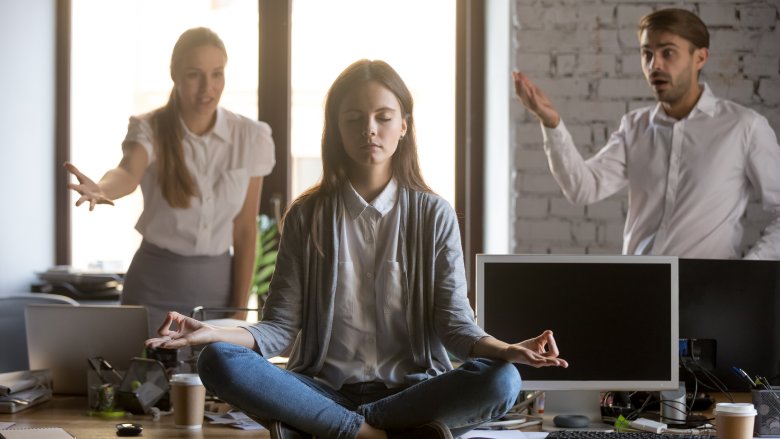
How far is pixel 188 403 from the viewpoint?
6.63 ft

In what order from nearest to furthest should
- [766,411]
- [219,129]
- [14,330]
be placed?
[766,411]
[14,330]
[219,129]

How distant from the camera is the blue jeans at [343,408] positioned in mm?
1754

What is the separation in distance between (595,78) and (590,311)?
179 centimetres

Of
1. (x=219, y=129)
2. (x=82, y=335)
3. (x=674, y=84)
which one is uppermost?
(x=674, y=84)

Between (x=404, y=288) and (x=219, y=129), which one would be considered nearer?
(x=404, y=288)

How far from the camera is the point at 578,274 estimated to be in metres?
2.15

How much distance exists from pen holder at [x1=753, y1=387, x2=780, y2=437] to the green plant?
7.84ft

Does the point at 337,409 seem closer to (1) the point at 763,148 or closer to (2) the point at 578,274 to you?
(2) the point at 578,274

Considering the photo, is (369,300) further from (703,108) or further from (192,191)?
(703,108)

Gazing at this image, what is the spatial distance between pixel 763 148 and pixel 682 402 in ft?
4.21

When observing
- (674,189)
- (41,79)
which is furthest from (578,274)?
(41,79)

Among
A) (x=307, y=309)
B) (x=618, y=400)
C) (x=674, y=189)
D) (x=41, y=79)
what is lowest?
(x=618, y=400)

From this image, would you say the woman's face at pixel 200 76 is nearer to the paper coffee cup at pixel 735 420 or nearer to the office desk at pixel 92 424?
the office desk at pixel 92 424

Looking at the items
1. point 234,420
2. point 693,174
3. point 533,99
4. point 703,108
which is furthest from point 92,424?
point 703,108
